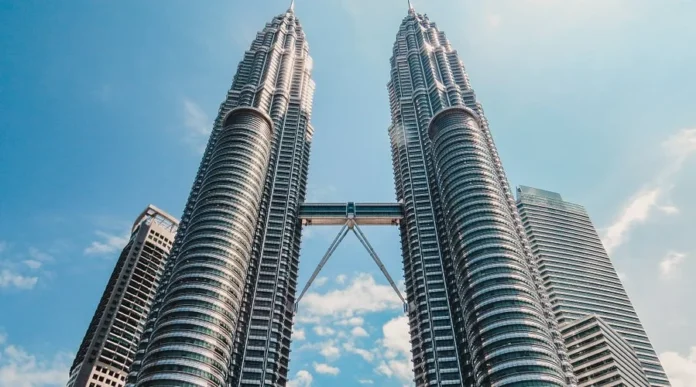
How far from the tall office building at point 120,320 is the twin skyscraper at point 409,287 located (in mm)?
514

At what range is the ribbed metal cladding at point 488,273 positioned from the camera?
108m

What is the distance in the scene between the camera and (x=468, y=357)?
411 ft

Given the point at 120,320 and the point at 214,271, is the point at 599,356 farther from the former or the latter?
the point at 120,320

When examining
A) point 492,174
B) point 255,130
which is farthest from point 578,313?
point 255,130

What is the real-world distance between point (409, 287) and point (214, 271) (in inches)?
2246

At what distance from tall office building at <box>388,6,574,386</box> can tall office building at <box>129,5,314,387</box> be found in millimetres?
36536

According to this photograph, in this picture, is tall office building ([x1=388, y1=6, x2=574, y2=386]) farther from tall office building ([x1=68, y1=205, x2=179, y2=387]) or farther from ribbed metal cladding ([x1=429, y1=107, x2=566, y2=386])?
tall office building ([x1=68, y1=205, x2=179, y2=387])

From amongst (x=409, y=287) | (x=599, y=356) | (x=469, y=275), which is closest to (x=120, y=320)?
(x=409, y=287)

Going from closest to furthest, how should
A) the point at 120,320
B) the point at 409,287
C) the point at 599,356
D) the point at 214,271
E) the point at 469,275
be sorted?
the point at 469,275 → the point at 214,271 → the point at 599,356 → the point at 409,287 → the point at 120,320

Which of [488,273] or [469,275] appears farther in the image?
[469,275]

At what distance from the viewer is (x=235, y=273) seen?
131875mm

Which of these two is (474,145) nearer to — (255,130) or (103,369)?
(255,130)

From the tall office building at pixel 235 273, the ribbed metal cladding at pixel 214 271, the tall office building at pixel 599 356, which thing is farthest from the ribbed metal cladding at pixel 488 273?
the ribbed metal cladding at pixel 214 271

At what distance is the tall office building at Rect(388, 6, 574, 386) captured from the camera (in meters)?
110
